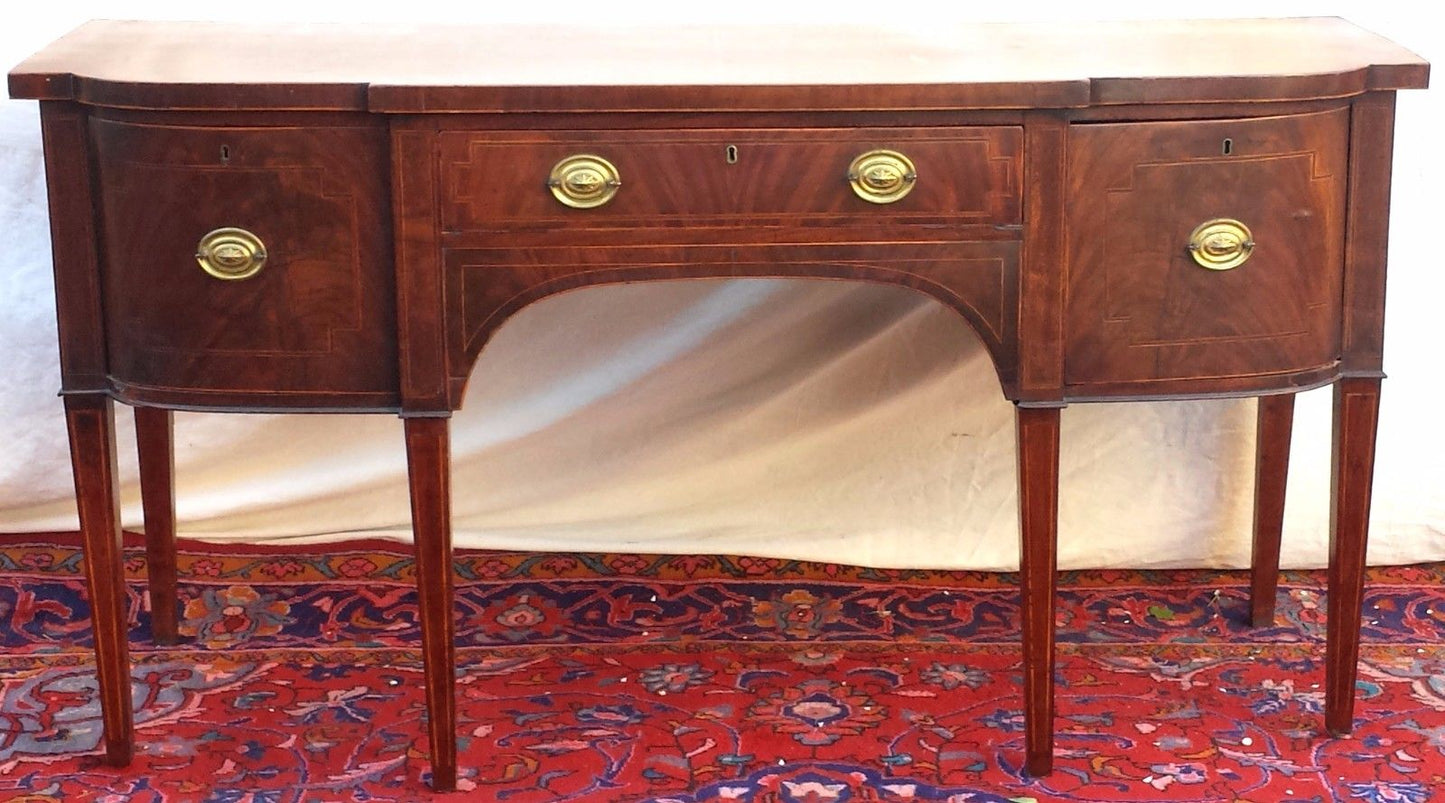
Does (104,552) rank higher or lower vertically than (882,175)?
lower

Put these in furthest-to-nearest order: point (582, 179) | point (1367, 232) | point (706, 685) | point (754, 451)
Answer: point (754, 451) < point (706, 685) < point (1367, 232) < point (582, 179)

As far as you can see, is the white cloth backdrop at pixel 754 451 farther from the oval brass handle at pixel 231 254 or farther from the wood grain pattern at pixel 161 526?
the oval brass handle at pixel 231 254

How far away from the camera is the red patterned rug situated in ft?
6.88

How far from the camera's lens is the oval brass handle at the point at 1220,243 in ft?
6.26

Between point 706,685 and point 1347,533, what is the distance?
0.83m

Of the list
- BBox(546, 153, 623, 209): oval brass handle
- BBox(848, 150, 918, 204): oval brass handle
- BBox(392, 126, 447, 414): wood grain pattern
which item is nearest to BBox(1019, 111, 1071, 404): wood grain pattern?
BBox(848, 150, 918, 204): oval brass handle

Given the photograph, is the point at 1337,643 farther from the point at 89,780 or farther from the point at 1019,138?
the point at 89,780

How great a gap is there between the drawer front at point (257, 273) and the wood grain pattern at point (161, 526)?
1.56 ft

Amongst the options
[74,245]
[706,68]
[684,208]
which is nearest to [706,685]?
[684,208]

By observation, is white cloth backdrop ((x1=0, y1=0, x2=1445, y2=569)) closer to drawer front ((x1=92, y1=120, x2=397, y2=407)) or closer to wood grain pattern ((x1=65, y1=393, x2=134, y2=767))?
wood grain pattern ((x1=65, y1=393, x2=134, y2=767))

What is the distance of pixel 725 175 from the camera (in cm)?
187

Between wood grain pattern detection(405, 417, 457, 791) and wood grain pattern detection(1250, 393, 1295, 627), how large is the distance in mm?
1189

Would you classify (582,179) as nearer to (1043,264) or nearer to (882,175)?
(882,175)

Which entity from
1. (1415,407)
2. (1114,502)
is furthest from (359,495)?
(1415,407)
